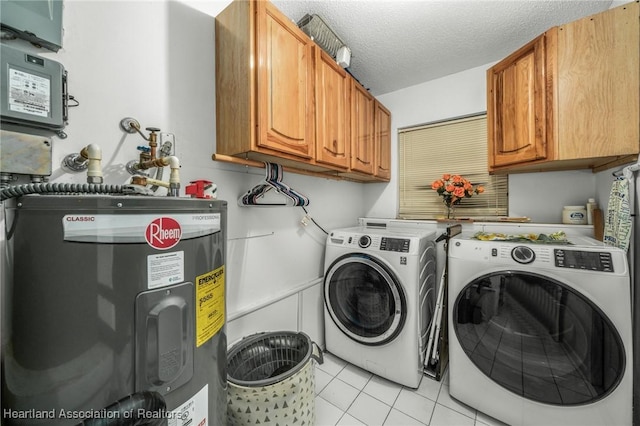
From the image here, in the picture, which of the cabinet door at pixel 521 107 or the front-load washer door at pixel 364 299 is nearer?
the cabinet door at pixel 521 107

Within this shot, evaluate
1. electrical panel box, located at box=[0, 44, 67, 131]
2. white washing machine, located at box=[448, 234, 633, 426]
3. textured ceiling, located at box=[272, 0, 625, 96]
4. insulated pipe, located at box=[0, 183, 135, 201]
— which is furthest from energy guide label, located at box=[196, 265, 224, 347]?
textured ceiling, located at box=[272, 0, 625, 96]

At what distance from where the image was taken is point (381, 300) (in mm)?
1672

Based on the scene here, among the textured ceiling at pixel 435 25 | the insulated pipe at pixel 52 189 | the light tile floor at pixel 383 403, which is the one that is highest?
the textured ceiling at pixel 435 25

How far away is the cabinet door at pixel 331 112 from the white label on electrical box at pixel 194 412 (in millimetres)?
1242

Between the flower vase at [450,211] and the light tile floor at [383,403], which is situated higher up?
the flower vase at [450,211]

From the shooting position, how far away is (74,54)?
0.88 m

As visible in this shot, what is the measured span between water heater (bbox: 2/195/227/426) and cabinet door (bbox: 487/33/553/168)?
1930mm

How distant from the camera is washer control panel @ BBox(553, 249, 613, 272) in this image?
3.61 feet

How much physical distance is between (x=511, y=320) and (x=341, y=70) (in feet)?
6.15

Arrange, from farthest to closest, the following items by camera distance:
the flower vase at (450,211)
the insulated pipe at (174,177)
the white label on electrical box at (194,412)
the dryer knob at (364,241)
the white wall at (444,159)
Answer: the flower vase at (450,211)
the white wall at (444,159)
the dryer knob at (364,241)
the insulated pipe at (174,177)
the white label on electrical box at (194,412)

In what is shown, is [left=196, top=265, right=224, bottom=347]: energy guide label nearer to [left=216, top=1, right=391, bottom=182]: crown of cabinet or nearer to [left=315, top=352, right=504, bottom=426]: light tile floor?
[left=216, top=1, right=391, bottom=182]: crown of cabinet

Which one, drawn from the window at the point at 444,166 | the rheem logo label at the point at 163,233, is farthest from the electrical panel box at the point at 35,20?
the window at the point at 444,166

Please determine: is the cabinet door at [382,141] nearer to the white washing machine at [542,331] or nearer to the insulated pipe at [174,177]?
the white washing machine at [542,331]

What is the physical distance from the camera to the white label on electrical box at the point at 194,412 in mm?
634
